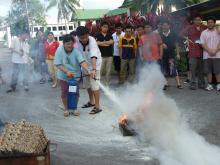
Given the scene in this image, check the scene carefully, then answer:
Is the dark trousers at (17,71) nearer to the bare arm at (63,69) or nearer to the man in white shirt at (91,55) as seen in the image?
the man in white shirt at (91,55)

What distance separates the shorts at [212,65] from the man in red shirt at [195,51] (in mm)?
210

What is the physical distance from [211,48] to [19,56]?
5.21 meters

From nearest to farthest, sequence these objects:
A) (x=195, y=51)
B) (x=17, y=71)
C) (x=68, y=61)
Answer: (x=68, y=61), (x=195, y=51), (x=17, y=71)

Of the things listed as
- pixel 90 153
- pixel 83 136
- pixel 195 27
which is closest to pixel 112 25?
pixel 195 27

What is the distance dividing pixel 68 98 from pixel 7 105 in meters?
2.12

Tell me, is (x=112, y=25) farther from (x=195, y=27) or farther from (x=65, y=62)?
(x=65, y=62)

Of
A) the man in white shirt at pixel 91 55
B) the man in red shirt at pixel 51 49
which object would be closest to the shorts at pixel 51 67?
the man in red shirt at pixel 51 49

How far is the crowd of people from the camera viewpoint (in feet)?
24.8

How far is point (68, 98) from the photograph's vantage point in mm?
7754

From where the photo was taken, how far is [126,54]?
10688 mm

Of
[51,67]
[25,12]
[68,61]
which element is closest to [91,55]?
[68,61]

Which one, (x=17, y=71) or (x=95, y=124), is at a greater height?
(x=17, y=71)

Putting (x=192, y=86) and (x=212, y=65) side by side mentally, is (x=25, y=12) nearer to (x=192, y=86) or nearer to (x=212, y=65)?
(x=192, y=86)

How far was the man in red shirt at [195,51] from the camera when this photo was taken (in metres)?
9.53
